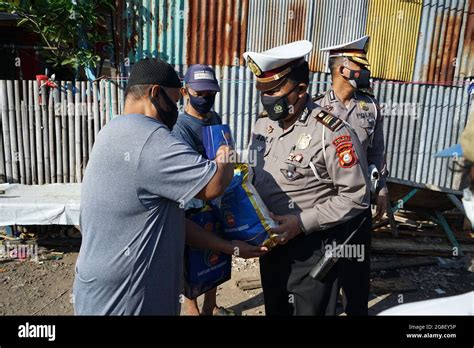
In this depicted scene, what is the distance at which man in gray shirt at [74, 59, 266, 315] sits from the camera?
1.63 meters

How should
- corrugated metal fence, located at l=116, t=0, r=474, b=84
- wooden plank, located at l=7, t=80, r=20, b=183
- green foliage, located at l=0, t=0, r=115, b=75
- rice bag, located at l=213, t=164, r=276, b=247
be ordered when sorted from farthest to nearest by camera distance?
1. corrugated metal fence, located at l=116, t=0, r=474, b=84
2. green foliage, located at l=0, t=0, r=115, b=75
3. wooden plank, located at l=7, t=80, r=20, b=183
4. rice bag, located at l=213, t=164, r=276, b=247

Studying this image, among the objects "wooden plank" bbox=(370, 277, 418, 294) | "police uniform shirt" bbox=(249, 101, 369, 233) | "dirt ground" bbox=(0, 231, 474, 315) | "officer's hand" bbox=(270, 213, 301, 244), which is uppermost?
"police uniform shirt" bbox=(249, 101, 369, 233)

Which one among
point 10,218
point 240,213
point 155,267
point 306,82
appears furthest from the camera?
point 10,218

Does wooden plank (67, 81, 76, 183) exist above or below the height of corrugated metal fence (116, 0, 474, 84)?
below

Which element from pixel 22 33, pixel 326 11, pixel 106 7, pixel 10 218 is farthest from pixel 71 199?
pixel 22 33

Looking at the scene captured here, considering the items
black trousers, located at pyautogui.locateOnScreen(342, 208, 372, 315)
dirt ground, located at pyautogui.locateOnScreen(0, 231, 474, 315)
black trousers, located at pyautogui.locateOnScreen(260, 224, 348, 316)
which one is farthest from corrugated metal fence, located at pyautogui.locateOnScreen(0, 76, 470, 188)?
black trousers, located at pyautogui.locateOnScreen(260, 224, 348, 316)

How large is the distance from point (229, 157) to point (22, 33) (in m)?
9.01

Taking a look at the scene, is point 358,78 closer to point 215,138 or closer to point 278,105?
point 278,105

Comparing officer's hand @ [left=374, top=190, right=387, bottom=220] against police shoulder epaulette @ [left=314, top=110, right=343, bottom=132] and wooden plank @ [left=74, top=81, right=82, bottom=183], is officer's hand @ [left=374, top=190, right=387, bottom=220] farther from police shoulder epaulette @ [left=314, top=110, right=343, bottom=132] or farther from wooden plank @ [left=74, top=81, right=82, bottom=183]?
wooden plank @ [left=74, top=81, right=82, bottom=183]

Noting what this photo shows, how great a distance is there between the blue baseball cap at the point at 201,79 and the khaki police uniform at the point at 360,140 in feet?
3.23

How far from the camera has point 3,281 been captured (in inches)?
167

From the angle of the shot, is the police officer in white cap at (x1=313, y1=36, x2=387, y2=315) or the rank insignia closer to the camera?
the rank insignia

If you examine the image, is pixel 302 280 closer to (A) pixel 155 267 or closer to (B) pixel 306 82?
(A) pixel 155 267

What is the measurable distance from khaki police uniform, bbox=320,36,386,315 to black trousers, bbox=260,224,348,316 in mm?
607
